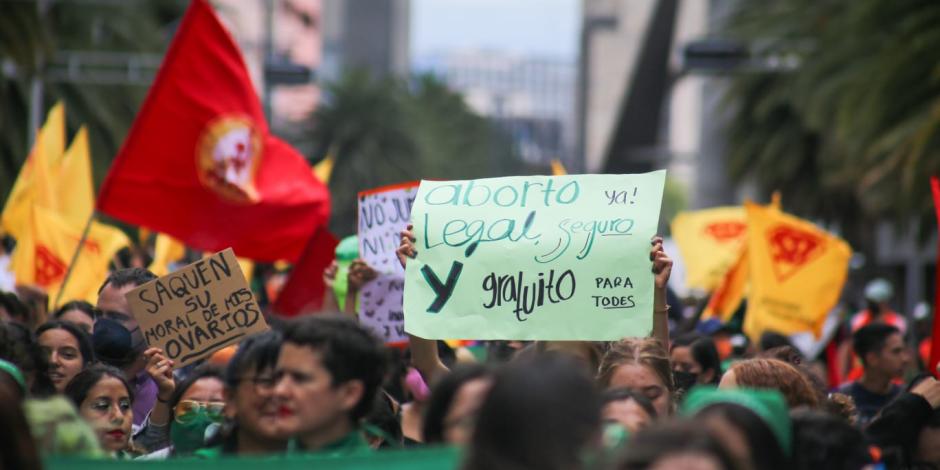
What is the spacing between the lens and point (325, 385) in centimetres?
443

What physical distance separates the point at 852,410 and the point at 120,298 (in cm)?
323

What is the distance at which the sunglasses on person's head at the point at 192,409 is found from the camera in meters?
5.92

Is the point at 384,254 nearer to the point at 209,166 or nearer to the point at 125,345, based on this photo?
the point at 125,345

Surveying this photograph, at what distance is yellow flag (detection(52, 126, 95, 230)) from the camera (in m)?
13.3

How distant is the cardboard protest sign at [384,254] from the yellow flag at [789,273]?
4860mm

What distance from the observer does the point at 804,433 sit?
4605mm

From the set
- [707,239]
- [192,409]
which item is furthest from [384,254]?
[707,239]

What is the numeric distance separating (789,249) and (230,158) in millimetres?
4542

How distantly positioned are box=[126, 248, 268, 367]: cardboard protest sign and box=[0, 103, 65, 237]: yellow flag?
5600 mm

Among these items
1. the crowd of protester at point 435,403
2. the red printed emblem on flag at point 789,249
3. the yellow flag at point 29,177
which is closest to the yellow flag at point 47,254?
the yellow flag at point 29,177

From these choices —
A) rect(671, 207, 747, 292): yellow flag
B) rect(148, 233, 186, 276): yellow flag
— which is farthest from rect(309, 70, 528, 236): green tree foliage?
rect(148, 233, 186, 276): yellow flag

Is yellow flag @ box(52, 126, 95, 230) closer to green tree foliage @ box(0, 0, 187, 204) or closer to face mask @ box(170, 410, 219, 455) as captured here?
green tree foliage @ box(0, 0, 187, 204)

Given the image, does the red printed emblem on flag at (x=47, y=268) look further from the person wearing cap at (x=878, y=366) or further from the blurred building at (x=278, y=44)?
the blurred building at (x=278, y=44)

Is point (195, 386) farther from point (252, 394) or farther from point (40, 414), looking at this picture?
point (40, 414)
